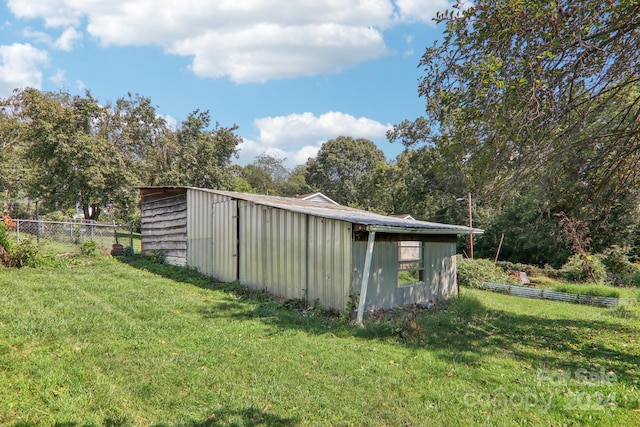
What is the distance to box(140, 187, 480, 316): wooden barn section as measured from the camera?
8.29 meters

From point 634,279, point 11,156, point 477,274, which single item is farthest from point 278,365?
point 11,156

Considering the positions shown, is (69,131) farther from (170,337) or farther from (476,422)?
(476,422)

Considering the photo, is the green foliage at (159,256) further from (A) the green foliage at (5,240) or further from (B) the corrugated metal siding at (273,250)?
(B) the corrugated metal siding at (273,250)

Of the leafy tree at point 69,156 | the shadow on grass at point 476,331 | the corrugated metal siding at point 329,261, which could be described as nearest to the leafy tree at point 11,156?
the leafy tree at point 69,156

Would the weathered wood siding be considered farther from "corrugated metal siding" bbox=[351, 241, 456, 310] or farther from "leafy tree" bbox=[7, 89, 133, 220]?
"leafy tree" bbox=[7, 89, 133, 220]

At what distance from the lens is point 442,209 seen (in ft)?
97.9

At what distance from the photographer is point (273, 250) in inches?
385

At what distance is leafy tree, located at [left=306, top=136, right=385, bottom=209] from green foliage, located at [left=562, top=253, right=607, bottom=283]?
2464cm

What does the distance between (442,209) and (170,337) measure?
2694 cm

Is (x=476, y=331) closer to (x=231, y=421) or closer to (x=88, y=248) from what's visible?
(x=231, y=421)

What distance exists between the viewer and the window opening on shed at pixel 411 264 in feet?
32.9

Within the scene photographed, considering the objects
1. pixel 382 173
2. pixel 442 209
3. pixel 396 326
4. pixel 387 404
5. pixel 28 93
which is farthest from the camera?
pixel 382 173

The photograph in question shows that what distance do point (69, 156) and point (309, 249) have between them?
16.7m

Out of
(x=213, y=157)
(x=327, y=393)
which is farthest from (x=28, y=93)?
(x=327, y=393)
